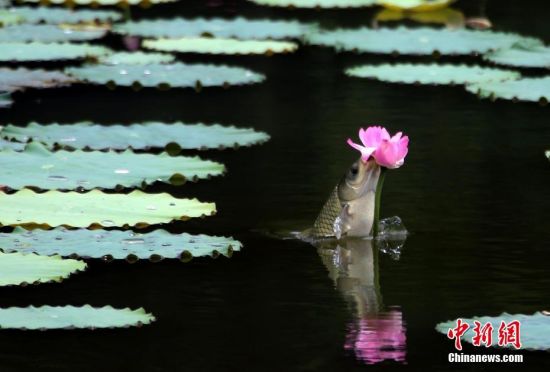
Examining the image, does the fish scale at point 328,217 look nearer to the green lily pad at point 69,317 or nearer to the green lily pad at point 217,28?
the green lily pad at point 69,317

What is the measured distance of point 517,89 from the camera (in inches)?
297

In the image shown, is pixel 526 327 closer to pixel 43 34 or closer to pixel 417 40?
pixel 417 40

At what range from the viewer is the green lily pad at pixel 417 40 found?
29.4 ft

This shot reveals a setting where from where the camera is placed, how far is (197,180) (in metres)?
5.95

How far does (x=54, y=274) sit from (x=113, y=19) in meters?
6.03

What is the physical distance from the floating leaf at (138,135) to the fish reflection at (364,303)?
148 centimetres

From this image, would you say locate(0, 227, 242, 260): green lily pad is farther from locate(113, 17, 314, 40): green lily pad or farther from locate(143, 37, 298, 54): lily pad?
locate(113, 17, 314, 40): green lily pad

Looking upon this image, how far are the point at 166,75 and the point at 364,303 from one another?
3869 millimetres

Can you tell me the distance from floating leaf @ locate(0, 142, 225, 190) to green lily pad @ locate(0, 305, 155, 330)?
4.50 ft

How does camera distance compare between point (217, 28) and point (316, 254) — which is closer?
point (316, 254)

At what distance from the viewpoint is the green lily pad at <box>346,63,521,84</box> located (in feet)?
26.1

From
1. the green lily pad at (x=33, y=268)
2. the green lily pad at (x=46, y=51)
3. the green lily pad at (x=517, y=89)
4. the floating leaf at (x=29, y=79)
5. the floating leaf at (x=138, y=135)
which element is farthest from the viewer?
the green lily pad at (x=46, y=51)

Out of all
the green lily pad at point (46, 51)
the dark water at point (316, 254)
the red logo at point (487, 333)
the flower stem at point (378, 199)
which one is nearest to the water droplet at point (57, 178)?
the dark water at point (316, 254)

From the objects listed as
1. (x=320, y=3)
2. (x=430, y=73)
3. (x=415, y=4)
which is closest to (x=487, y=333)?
(x=430, y=73)
